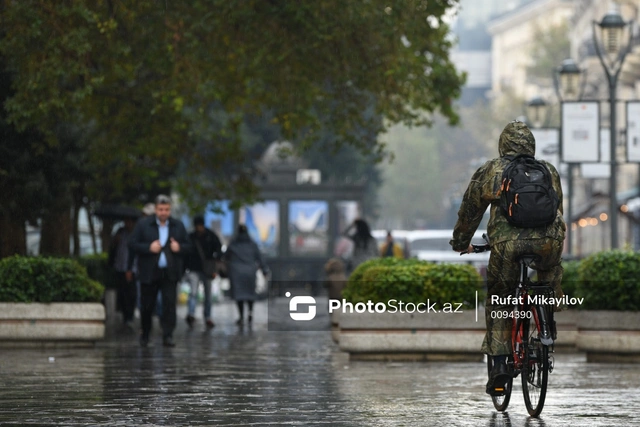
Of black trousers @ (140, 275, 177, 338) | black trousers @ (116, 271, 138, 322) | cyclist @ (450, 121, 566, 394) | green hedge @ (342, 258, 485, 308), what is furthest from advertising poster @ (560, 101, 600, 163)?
cyclist @ (450, 121, 566, 394)

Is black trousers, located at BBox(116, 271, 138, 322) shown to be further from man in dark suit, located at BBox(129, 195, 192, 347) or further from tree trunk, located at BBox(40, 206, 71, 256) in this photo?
man in dark suit, located at BBox(129, 195, 192, 347)

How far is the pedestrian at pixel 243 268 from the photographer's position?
89.4ft

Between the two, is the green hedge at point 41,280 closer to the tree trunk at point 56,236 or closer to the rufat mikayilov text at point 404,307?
the rufat mikayilov text at point 404,307

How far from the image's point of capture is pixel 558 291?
10.1 m

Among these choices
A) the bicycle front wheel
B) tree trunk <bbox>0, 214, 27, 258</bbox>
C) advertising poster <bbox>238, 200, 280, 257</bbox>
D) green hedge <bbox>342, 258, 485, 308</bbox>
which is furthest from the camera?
advertising poster <bbox>238, 200, 280, 257</bbox>

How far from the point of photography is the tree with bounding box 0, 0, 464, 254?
19125 mm

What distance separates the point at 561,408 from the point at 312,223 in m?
30.5

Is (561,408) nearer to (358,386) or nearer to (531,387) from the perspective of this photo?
(531,387)

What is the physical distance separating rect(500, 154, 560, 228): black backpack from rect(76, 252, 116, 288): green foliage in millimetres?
15698

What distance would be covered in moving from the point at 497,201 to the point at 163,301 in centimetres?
906

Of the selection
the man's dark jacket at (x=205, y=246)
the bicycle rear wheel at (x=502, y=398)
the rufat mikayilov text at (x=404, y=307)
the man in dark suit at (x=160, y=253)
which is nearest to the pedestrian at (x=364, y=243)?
the man's dark jacket at (x=205, y=246)

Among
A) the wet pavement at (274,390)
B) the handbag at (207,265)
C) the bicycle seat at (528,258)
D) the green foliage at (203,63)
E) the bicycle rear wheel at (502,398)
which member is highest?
the green foliage at (203,63)

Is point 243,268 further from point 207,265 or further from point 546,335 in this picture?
point 546,335

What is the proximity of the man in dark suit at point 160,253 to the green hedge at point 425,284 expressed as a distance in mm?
3212
